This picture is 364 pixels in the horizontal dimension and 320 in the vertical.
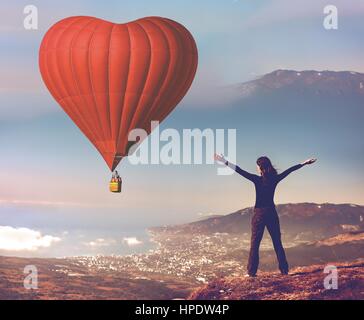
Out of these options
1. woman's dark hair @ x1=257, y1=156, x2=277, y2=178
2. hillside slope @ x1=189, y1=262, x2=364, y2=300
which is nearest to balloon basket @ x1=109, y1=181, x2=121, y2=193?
woman's dark hair @ x1=257, y1=156, x2=277, y2=178

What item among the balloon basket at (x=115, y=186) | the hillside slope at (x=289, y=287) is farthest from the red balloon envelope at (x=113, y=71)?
the hillside slope at (x=289, y=287)

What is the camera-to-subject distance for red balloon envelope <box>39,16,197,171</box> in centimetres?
3484

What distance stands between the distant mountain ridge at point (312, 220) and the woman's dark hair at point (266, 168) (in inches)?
2286

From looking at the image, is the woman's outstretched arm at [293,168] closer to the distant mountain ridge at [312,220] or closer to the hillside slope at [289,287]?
the hillside slope at [289,287]

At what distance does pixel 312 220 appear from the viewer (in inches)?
4097

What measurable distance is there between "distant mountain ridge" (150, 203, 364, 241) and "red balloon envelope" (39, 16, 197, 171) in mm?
63585

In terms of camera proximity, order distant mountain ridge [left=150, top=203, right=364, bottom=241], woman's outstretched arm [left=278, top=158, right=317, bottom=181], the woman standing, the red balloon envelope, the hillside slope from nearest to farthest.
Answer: woman's outstretched arm [left=278, top=158, right=317, bottom=181]
the red balloon envelope
the woman standing
the hillside slope
distant mountain ridge [left=150, top=203, right=364, bottom=241]

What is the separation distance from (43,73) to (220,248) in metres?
62.0

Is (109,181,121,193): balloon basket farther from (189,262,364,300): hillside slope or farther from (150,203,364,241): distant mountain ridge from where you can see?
(150,203,364,241): distant mountain ridge

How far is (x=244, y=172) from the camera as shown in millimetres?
37031

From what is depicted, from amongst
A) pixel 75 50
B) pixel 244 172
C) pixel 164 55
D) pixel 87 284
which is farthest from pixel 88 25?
pixel 87 284

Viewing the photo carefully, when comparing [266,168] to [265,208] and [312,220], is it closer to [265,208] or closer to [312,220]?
[265,208]

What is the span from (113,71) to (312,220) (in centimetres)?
7435
